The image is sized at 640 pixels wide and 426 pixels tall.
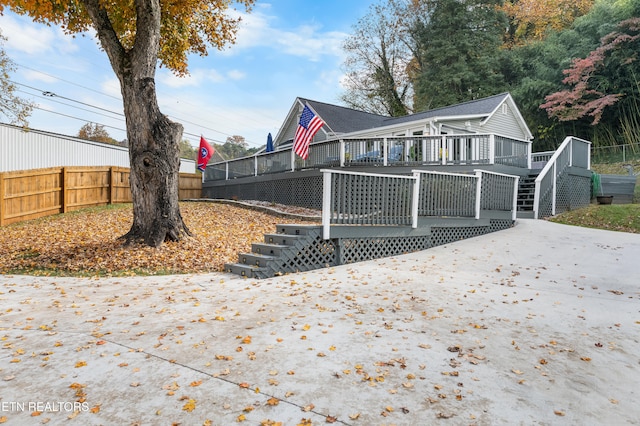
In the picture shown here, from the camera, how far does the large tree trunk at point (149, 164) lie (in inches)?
318

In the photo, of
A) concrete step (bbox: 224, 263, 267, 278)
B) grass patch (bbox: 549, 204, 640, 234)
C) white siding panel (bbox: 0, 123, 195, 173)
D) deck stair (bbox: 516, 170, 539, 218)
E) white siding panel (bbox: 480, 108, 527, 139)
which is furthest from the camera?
white siding panel (bbox: 480, 108, 527, 139)

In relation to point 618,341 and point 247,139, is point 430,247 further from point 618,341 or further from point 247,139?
point 247,139

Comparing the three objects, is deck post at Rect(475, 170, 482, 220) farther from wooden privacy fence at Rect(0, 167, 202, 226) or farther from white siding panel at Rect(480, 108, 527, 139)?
wooden privacy fence at Rect(0, 167, 202, 226)

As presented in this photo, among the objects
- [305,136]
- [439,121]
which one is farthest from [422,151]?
[439,121]

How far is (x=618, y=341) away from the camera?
363cm

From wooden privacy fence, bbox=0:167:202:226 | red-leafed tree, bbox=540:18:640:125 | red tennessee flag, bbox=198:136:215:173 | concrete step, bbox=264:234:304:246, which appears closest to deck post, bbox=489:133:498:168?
concrete step, bbox=264:234:304:246

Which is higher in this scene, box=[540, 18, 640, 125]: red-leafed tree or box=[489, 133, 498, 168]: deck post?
box=[540, 18, 640, 125]: red-leafed tree

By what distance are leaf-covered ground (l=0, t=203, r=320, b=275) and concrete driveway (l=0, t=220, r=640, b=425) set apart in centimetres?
105

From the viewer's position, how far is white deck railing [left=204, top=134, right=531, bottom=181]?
41.5ft

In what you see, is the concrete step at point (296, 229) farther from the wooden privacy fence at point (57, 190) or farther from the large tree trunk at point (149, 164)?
the wooden privacy fence at point (57, 190)

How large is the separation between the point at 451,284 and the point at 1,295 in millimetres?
6448

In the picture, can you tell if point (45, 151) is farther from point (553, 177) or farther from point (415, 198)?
point (553, 177)

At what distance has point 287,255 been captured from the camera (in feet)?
21.9

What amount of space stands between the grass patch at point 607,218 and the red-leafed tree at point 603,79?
11.5 metres
